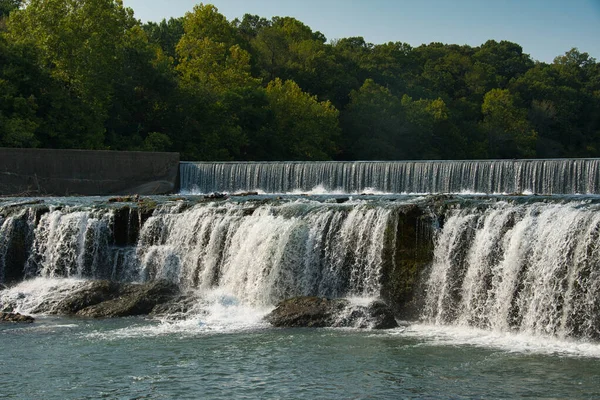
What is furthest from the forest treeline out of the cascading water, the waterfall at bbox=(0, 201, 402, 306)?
the cascading water

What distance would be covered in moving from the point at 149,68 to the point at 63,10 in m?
5.63

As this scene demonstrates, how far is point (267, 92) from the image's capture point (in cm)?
5372

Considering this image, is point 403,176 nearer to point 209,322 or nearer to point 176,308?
point 176,308

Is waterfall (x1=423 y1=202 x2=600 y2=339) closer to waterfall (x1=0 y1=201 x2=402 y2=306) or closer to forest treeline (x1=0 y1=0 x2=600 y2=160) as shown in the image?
waterfall (x1=0 y1=201 x2=402 y2=306)

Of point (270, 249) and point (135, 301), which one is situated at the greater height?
point (270, 249)

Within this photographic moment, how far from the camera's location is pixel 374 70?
69.3 meters

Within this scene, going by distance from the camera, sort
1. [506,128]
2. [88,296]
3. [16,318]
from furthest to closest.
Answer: [506,128] < [88,296] < [16,318]

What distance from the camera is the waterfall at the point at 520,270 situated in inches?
570

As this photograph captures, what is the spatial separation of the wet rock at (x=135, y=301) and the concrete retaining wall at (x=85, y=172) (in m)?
14.2

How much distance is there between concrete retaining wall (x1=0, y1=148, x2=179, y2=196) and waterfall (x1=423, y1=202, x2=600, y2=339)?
19302mm

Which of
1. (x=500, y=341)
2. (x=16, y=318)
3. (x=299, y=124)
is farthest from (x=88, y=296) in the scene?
(x=299, y=124)

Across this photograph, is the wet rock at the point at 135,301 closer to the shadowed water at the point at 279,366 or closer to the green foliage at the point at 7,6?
the shadowed water at the point at 279,366

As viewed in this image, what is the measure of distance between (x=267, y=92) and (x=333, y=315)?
128 ft

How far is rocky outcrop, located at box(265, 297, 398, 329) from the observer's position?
15.8 m
